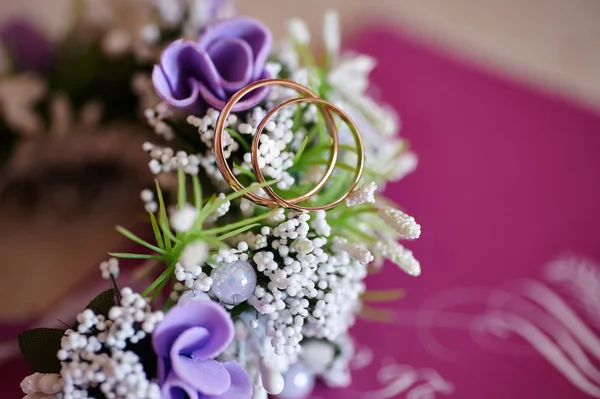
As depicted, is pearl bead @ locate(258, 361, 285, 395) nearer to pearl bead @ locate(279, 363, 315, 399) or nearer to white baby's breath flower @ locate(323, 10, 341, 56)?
Result: pearl bead @ locate(279, 363, 315, 399)

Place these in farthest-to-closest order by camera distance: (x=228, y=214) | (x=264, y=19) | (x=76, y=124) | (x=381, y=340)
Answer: (x=264, y=19)
(x=76, y=124)
(x=381, y=340)
(x=228, y=214)

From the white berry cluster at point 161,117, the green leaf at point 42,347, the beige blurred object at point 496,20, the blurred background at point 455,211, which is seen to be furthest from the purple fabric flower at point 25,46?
the green leaf at point 42,347

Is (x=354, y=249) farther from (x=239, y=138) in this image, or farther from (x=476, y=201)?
(x=476, y=201)

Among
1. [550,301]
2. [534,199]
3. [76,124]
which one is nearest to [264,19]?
[76,124]

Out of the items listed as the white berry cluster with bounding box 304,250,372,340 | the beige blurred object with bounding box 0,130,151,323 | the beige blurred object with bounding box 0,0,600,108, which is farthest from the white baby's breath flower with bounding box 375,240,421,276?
the beige blurred object with bounding box 0,0,600,108

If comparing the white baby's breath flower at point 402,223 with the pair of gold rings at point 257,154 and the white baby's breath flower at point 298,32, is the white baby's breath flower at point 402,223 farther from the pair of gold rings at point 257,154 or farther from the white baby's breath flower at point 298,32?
the white baby's breath flower at point 298,32

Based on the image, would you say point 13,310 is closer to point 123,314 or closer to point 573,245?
point 123,314

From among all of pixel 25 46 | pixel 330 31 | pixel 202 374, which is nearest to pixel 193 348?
pixel 202 374
